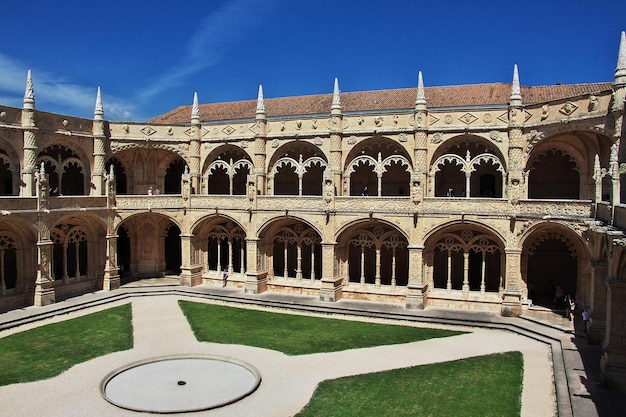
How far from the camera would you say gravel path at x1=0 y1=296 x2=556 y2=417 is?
1518 centimetres

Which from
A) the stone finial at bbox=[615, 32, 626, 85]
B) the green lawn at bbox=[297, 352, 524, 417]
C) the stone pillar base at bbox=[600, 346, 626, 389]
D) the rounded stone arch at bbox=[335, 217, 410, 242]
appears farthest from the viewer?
the rounded stone arch at bbox=[335, 217, 410, 242]

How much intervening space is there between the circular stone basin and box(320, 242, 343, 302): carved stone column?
10.5m

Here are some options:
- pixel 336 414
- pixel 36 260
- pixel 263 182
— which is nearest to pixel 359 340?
pixel 336 414

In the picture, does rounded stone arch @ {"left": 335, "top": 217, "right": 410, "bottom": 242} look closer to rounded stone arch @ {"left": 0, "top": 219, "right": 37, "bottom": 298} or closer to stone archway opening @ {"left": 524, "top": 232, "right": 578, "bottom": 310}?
stone archway opening @ {"left": 524, "top": 232, "right": 578, "bottom": 310}

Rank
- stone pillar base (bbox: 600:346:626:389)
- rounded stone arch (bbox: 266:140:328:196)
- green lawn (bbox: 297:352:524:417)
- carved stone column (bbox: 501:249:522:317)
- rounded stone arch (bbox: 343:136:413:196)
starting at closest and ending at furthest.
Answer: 1. green lawn (bbox: 297:352:524:417)
2. stone pillar base (bbox: 600:346:626:389)
3. carved stone column (bbox: 501:249:522:317)
4. rounded stone arch (bbox: 343:136:413:196)
5. rounded stone arch (bbox: 266:140:328:196)

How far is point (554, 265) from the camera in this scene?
98.4 ft

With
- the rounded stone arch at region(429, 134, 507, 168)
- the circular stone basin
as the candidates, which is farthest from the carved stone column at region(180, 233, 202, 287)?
the rounded stone arch at region(429, 134, 507, 168)

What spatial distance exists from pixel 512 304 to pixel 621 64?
12.0 metres

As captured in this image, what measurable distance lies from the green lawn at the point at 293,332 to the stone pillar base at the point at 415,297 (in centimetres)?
296

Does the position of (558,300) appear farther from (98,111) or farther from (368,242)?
(98,111)

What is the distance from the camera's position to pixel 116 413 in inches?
580

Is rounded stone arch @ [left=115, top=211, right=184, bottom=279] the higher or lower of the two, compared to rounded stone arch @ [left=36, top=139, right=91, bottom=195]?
lower

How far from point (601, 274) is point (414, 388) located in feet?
31.2

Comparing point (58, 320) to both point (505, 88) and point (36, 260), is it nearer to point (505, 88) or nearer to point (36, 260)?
point (36, 260)
